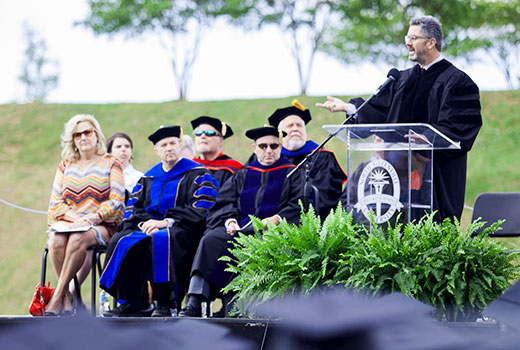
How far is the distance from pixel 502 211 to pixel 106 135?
12.0 metres

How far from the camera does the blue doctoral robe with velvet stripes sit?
18.3 feet

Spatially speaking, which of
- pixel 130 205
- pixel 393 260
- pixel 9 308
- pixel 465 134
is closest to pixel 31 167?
pixel 9 308

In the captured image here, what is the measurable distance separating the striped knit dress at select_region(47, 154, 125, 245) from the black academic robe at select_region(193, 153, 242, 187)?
85 cm

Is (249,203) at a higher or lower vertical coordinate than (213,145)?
lower

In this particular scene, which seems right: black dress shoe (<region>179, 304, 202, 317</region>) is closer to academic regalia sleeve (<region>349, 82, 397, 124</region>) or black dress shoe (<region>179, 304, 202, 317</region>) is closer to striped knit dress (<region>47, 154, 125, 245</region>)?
striped knit dress (<region>47, 154, 125, 245</region>)

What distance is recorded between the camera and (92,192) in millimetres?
6223

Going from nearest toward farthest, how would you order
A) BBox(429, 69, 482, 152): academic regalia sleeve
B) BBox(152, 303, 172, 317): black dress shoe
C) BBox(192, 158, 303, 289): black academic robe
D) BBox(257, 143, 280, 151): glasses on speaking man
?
BBox(429, 69, 482, 152): academic regalia sleeve < BBox(152, 303, 172, 317): black dress shoe < BBox(192, 158, 303, 289): black academic robe < BBox(257, 143, 280, 151): glasses on speaking man

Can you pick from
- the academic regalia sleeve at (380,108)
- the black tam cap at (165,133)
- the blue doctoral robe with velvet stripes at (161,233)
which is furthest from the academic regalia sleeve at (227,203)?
the academic regalia sleeve at (380,108)

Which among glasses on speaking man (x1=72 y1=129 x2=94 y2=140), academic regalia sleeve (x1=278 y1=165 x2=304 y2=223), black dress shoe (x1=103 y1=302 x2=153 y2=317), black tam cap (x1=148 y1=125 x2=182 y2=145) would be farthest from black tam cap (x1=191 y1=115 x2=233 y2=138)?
black dress shoe (x1=103 y1=302 x2=153 y2=317)

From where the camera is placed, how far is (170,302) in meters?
5.60

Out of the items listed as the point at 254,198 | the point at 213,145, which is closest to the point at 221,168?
the point at 213,145

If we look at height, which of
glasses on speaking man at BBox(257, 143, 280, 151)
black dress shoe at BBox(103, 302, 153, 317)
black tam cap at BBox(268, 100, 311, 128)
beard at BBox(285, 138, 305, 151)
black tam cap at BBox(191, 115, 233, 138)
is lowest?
black dress shoe at BBox(103, 302, 153, 317)

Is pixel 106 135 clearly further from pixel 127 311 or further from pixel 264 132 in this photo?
pixel 264 132

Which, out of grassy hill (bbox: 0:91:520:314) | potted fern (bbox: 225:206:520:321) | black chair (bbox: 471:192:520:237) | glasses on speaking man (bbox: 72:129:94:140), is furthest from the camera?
grassy hill (bbox: 0:91:520:314)
